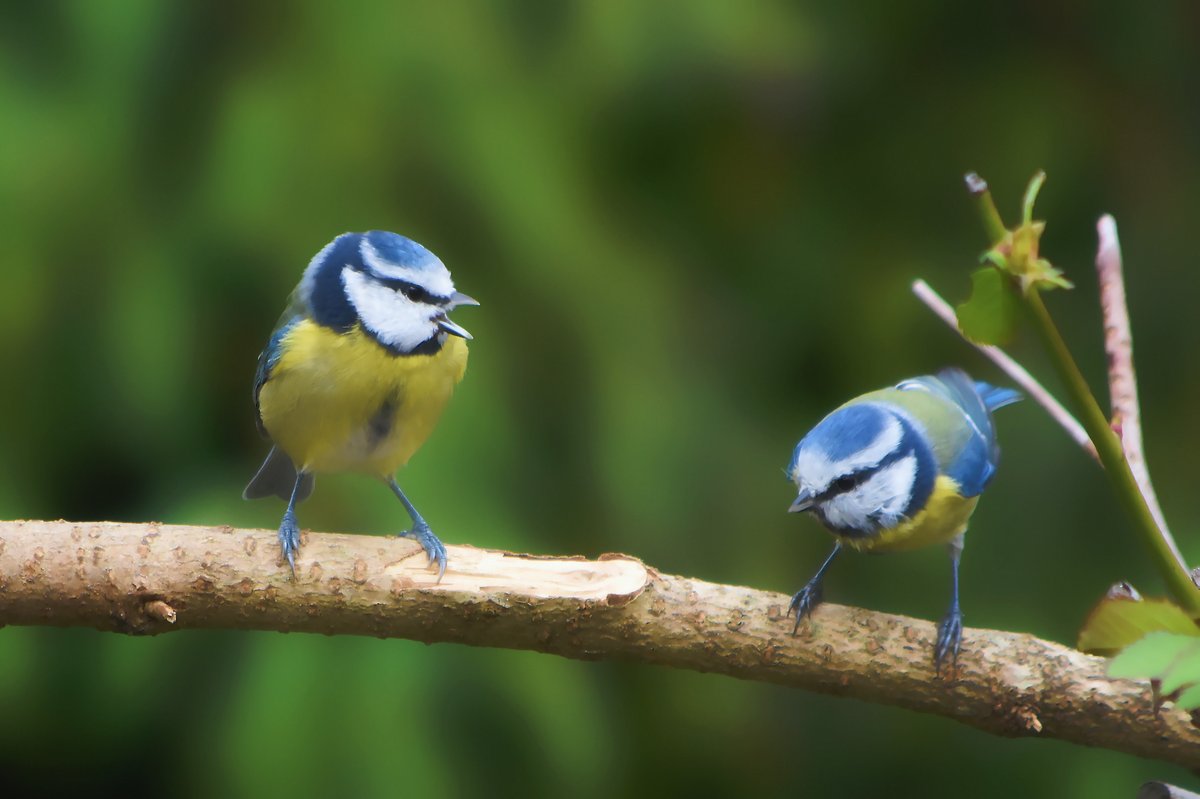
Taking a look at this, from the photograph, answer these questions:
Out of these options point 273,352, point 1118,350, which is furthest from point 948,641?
point 273,352

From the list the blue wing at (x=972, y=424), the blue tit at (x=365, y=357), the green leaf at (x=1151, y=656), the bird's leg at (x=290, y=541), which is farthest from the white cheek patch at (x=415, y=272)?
the green leaf at (x=1151, y=656)

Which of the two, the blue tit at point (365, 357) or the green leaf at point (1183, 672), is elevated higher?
the green leaf at point (1183, 672)

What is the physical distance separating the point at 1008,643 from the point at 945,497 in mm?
171

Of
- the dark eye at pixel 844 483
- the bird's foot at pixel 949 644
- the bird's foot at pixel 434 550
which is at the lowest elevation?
the bird's foot at pixel 434 550

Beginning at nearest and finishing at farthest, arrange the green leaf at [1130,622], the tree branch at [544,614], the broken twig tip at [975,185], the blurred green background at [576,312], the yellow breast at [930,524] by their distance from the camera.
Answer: the broken twig tip at [975,185] → the green leaf at [1130,622] → the tree branch at [544,614] → the yellow breast at [930,524] → the blurred green background at [576,312]

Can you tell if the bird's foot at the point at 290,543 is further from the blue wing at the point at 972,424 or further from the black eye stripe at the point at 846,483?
the blue wing at the point at 972,424

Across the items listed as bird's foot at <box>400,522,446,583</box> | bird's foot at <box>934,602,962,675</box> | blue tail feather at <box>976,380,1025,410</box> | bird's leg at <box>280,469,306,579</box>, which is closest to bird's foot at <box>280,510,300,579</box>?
bird's leg at <box>280,469,306,579</box>

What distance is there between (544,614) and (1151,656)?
0.58 meters

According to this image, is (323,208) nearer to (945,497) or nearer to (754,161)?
(754,161)

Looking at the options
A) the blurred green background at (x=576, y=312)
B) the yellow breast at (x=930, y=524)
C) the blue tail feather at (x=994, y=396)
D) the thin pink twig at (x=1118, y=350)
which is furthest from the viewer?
the blurred green background at (x=576, y=312)

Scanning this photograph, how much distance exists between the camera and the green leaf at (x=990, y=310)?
0.60 meters

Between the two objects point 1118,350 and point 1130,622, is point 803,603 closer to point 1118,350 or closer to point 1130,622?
point 1118,350

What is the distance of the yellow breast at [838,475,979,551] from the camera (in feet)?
4.02

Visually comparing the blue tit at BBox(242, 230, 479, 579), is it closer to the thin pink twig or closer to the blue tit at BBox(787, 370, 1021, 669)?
the blue tit at BBox(787, 370, 1021, 669)
